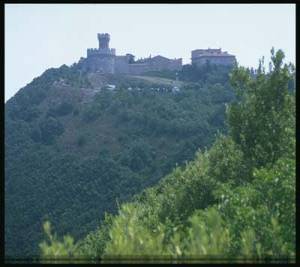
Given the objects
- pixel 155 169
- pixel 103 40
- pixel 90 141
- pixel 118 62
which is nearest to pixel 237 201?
pixel 155 169

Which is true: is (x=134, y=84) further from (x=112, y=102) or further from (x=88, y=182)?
(x=88, y=182)

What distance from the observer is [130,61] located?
379 feet

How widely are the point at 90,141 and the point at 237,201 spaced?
6057 centimetres

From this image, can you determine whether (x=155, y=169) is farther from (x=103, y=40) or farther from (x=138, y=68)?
(x=103, y=40)

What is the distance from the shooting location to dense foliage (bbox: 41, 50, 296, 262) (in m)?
10.7

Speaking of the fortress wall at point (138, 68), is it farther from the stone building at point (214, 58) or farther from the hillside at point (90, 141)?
the hillside at point (90, 141)

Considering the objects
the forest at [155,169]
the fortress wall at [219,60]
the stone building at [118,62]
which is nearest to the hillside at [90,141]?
the forest at [155,169]

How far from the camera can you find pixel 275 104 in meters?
19.0

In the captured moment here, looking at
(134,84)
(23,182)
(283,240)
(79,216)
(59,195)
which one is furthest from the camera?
(134,84)

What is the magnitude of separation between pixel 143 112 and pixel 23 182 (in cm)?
1876

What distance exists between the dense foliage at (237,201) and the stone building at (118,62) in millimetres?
86192

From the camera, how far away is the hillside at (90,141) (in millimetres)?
55656
